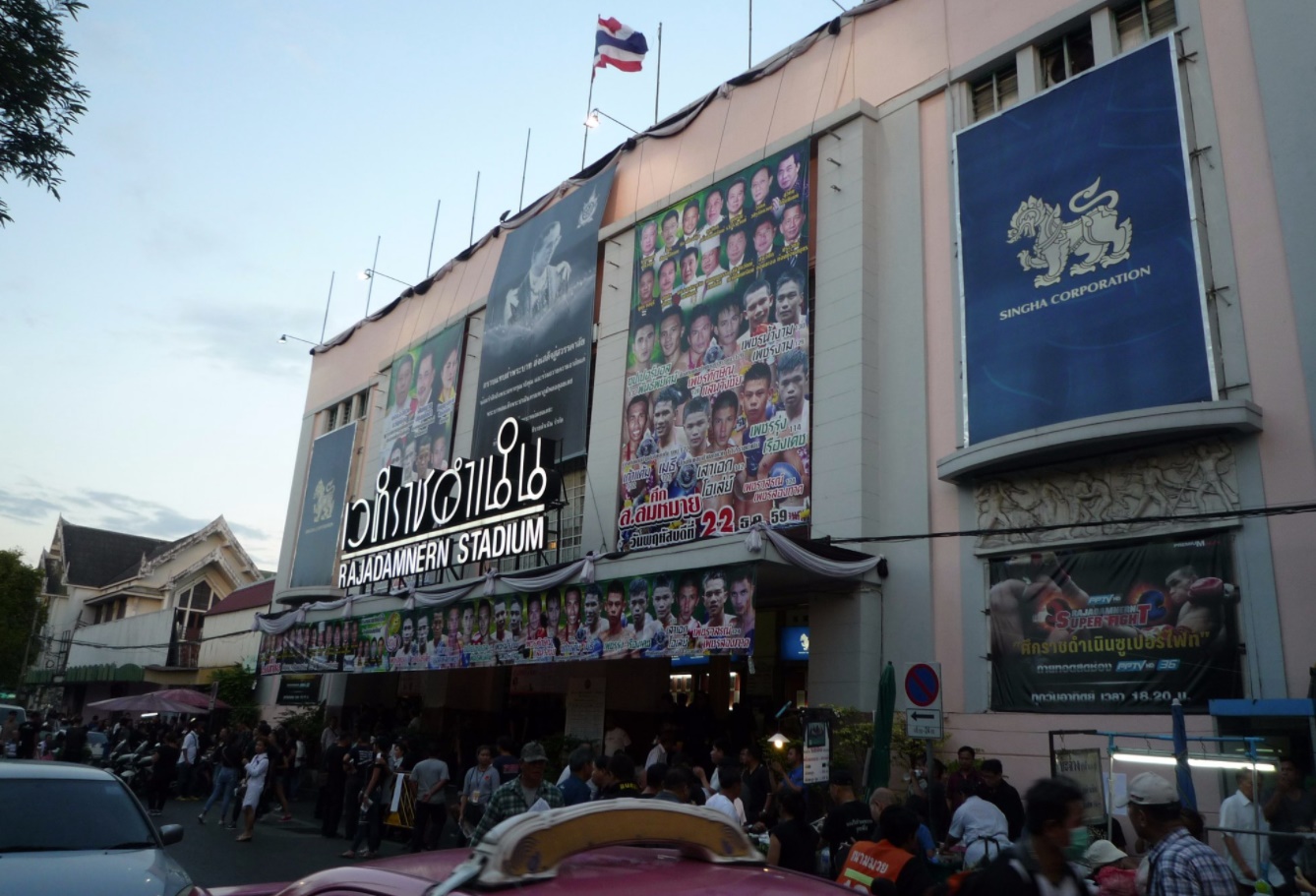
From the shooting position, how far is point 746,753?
1246 cm

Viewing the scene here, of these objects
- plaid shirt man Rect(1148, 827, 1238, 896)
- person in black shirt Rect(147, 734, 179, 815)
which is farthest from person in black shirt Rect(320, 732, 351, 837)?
plaid shirt man Rect(1148, 827, 1238, 896)

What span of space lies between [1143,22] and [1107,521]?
8.01m

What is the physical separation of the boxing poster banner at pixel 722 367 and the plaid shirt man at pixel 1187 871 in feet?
40.9

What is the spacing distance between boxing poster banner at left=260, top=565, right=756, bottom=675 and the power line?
7.95ft

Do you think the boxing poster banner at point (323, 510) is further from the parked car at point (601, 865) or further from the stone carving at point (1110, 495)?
the parked car at point (601, 865)

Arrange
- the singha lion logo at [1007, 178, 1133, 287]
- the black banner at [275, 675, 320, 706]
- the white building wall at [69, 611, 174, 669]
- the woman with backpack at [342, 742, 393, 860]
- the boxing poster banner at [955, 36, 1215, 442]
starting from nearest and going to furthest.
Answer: the boxing poster banner at [955, 36, 1215, 442]
the singha lion logo at [1007, 178, 1133, 287]
the woman with backpack at [342, 742, 393, 860]
the black banner at [275, 675, 320, 706]
the white building wall at [69, 611, 174, 669]

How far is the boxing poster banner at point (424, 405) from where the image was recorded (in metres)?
27.3

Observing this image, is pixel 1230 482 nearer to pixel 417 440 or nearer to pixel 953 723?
pixel 953 723

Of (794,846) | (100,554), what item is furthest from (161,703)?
(100,554)

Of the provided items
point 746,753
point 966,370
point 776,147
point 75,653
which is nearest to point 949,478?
point 966,370

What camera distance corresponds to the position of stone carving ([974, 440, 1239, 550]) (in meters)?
12.5

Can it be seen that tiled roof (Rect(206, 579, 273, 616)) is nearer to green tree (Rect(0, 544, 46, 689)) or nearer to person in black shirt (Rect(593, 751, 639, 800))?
green tree (Rect(0, 544, 46, 689))

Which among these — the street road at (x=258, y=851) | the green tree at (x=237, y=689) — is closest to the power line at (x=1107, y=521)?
the street road at (x=258, y=851)

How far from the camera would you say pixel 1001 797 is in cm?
1101
